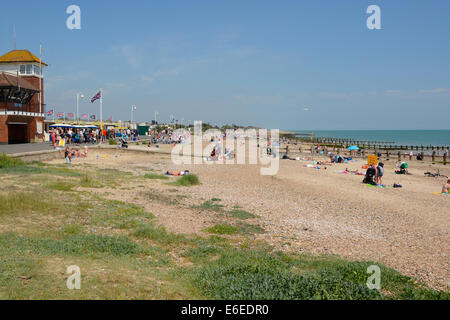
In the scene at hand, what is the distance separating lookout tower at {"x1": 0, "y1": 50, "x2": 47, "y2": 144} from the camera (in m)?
30.3

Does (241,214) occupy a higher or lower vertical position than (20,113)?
lower

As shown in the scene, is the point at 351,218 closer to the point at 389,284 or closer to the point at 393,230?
the point at 393,230

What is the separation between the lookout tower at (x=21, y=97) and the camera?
3027 cm

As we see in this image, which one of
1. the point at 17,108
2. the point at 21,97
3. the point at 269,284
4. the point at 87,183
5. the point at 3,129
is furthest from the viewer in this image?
the point at 21,97

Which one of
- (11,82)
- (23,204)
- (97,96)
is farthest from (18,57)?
(23,204)

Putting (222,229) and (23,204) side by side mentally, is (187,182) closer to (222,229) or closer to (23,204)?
(222,229)

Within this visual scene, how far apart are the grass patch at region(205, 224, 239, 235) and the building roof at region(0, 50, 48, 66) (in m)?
35.1

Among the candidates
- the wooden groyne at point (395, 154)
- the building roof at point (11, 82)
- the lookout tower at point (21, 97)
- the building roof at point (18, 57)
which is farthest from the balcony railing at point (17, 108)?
the wooden groyne at point (395, 154)

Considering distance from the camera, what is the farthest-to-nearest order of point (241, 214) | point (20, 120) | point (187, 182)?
point (20, 120) → point (187, 182) → point (241, 214)

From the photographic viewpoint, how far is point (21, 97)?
32.3 meters

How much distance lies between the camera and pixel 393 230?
9758 millimetres

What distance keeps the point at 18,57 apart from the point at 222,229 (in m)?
36.8
